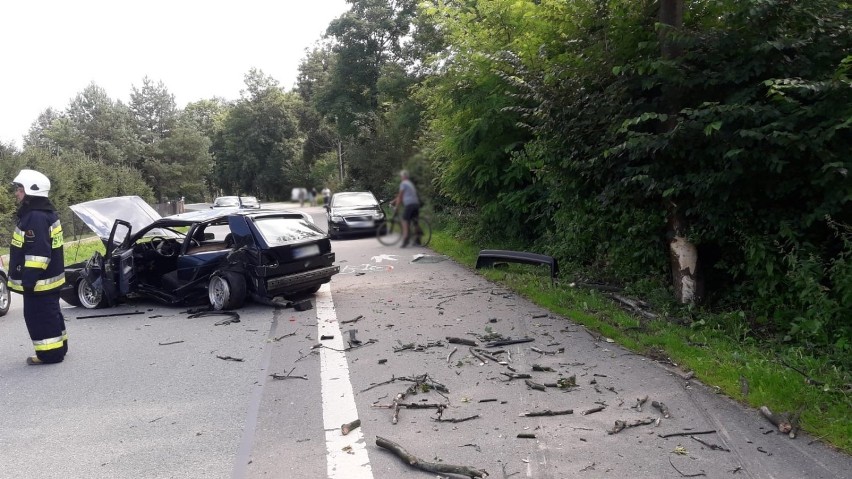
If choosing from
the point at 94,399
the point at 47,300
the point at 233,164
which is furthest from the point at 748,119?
the point at 47,300

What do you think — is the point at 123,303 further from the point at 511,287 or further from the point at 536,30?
the point at 536,30

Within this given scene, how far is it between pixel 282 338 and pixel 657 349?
4.61 metres

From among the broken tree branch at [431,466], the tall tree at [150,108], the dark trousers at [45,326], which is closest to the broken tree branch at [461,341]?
the broken tree branch at [431,466]

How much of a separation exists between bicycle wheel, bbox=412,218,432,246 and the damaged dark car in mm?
6782

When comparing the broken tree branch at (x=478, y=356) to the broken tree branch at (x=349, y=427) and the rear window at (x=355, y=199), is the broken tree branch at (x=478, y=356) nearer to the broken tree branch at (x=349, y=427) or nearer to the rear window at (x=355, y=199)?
the broken tree branch at (x=349, y=427)

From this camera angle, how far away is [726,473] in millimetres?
3973

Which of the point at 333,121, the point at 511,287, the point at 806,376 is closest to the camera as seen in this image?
the point at 333,121

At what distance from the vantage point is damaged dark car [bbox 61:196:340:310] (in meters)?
9.86

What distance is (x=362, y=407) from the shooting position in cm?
541

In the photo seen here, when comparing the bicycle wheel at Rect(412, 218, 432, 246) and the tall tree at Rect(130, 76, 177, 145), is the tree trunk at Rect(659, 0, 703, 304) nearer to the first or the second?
the bicycle wheel at Rect(412, 218, 432, 246)

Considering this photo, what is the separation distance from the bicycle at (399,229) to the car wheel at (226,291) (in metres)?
7.14

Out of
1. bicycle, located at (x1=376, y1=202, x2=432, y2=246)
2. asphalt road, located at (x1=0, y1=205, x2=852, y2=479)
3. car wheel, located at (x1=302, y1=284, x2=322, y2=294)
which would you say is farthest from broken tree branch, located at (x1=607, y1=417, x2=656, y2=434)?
car wheel, located at (x1=302, y1=284, x2=322, y2=294)

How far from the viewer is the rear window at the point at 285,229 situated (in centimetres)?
988

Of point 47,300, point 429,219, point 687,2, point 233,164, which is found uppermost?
point 687,2
